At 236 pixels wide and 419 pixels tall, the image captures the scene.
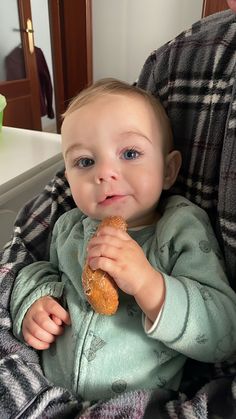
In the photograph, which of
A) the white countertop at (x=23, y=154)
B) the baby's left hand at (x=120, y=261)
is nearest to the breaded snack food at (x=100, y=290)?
the baby's left hand at (x=120, y=261)

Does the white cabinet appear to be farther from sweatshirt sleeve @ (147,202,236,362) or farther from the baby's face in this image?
sweatshirt sleeve @ (147,202,236,362)

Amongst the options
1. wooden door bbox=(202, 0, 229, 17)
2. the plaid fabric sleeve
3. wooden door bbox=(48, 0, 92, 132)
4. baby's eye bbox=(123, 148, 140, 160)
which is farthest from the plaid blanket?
wooden door bbox=(48, 0, 92, 132)

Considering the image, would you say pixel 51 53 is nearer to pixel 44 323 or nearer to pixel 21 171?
pixel 21 171

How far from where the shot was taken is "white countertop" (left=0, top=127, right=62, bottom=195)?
93cm

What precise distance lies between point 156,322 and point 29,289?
0.81ft

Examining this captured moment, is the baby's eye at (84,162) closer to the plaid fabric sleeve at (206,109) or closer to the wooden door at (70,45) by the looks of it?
the plaid fabric sleeve at (206,109)

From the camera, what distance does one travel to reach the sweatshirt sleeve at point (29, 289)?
0.63m

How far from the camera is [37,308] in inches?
24.8

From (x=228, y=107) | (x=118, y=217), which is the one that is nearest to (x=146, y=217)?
(x=118, y=217)

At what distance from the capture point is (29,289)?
658 mm

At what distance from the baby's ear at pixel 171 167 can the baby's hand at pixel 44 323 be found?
271 mm

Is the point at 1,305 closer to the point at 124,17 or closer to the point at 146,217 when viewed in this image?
the point at 146,217

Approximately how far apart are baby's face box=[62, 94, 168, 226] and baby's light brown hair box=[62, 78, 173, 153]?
12 millimetres

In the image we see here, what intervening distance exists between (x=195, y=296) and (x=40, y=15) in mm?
3758
